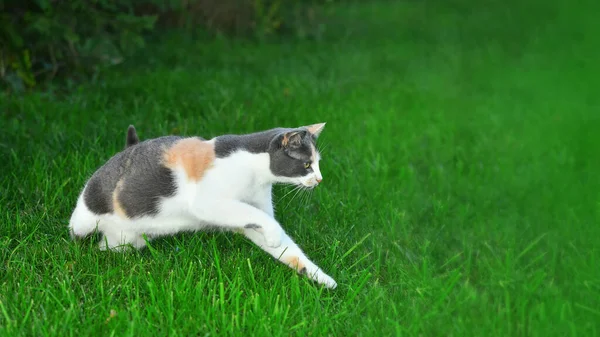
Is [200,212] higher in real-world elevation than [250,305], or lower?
higher

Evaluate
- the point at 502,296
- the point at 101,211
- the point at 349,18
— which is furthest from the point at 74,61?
the point at 349,18

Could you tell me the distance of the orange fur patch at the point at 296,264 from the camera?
283 centimetres

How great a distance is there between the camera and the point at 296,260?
2848mm

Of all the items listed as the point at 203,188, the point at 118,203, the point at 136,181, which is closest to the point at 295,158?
the point at 203,188

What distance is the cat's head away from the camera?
2766 mm

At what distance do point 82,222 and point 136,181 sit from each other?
35cm

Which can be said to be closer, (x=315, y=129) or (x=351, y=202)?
(x=315, y=129)

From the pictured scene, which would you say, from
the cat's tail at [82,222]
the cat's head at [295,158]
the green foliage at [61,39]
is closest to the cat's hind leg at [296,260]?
the cat's head at [295,158]

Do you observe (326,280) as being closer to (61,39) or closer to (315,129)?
(315,129)

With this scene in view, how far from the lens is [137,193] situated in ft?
9.48

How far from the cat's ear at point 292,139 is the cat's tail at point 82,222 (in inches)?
36.4

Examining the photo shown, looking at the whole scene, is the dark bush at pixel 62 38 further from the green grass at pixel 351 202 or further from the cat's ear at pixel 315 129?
the cat's ear at pixel 315 129

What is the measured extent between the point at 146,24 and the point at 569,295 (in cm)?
387

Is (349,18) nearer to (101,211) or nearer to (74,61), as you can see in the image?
(74,61)
